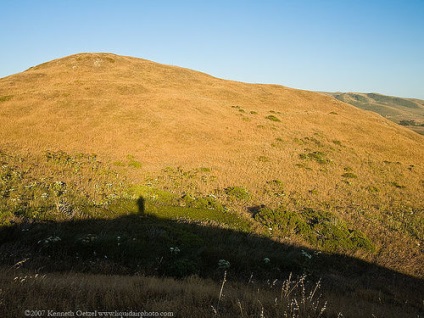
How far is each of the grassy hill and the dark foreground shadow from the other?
0.22 ft

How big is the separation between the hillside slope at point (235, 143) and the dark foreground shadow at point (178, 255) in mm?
2066

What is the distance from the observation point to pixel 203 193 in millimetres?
19641

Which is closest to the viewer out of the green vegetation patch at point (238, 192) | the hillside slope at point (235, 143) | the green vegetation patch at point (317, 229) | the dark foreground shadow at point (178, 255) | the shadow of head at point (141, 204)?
the dark foreground shadow at point (178, 255)

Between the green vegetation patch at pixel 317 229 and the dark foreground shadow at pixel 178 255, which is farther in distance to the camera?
the green vegetation patch at pixel 317 229

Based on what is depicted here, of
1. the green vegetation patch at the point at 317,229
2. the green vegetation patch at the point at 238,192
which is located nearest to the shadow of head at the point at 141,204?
the green vegetation patch at the point at 317,229

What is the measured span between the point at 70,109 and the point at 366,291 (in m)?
40.5

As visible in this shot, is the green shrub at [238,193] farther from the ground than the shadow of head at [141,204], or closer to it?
closer to it

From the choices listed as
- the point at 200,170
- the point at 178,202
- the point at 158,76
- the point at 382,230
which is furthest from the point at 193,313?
the point at 158,76

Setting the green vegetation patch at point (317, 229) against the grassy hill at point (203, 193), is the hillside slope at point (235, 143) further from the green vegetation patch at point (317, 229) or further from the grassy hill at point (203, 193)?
the green vegetation patch at point (317, 229)

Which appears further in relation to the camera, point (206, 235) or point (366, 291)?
point (206, 235)

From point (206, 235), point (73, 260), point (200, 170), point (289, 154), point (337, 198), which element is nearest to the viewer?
point (73, 260)

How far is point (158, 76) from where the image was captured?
66.3m

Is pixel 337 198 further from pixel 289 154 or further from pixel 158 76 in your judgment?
pixel 158 76

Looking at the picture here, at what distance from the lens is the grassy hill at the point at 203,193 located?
10.1 meters
